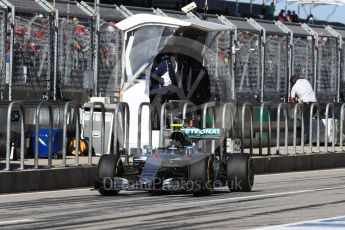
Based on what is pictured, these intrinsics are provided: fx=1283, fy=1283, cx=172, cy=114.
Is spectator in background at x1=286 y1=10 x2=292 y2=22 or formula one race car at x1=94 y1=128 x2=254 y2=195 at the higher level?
spectator in background at x1=286 y1=10 x2=292 y2=22

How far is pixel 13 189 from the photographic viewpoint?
18578 mm

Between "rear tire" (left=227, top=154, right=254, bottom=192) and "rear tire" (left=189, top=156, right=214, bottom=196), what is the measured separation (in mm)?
821

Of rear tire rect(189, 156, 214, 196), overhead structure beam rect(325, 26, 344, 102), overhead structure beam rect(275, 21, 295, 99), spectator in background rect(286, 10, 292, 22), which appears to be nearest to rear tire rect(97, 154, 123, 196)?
rear tire rect(189, 156, 214, 196)

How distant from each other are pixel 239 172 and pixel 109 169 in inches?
75.7

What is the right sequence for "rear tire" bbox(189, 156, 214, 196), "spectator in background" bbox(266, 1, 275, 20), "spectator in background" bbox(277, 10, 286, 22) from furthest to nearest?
"spectator in background" bbox(266, 1, 275, 20)
"spectator in background" bbox(277, 10, 286, 22)
"rear tire" bbox(189, 156, 214, 196)

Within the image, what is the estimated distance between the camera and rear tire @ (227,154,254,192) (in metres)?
18.1

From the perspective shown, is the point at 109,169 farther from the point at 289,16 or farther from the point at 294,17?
the point at 294,17

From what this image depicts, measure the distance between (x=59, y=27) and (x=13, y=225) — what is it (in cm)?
1512

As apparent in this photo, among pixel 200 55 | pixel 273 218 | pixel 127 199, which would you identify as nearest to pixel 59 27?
pixel 200 55

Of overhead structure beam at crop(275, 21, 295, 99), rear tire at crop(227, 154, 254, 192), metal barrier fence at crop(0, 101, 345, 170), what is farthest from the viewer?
overhead structure beam at crop(275, 21, 295, 99)

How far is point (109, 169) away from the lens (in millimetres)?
17422

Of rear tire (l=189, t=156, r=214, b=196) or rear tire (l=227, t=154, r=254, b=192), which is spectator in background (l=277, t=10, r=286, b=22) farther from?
rear tire (l=189, t=156, r=214, b=196)

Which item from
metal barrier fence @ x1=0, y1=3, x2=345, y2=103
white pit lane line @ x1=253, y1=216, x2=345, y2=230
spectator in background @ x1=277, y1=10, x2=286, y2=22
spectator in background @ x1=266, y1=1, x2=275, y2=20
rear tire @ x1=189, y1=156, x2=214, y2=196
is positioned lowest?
white pit lane line @ x1=253, y1=216, x2=345, y2=230

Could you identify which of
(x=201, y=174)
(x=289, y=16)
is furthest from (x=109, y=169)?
(x=289, y=16)
